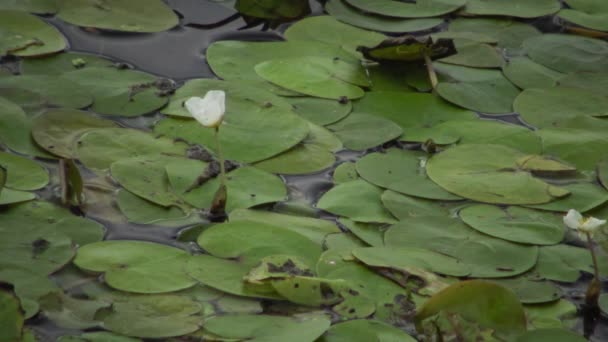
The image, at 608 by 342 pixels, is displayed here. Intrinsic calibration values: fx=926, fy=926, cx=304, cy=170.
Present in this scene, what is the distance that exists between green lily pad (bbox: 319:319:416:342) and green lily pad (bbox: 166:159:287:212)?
44 centimetres

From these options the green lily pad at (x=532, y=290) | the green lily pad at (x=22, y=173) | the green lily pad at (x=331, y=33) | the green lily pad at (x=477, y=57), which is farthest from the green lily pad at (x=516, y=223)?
→ the green lily pad at (x=22, y=173)

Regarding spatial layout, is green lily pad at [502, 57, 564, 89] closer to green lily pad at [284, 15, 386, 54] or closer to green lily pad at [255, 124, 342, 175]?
green lily pad at [284, 15, 386, 54]

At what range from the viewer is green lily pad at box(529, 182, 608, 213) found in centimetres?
217

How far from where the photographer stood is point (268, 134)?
2.35 meters

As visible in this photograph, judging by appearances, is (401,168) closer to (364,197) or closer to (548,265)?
(364,197)

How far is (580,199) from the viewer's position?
86.6 inches

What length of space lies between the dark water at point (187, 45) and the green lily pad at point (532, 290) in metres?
0.44

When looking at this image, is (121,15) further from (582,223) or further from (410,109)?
(582,223)

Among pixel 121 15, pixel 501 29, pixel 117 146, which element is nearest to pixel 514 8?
pixel 501 29

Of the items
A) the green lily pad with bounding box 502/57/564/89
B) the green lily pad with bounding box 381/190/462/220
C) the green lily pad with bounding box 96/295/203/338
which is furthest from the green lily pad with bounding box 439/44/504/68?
the green lily pad with bounding box 96/295/203/338

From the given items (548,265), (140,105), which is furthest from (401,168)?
(140,105)

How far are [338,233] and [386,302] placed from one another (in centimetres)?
25

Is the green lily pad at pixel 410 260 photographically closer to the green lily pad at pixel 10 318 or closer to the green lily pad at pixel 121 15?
the green lily pad at pixel 10 318

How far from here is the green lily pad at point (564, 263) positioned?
1975 millimetres
